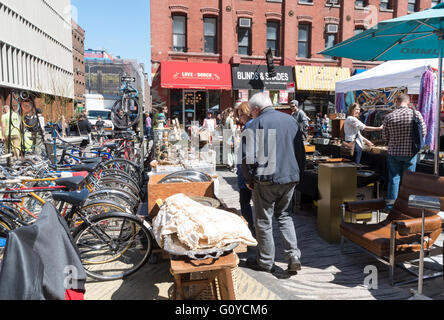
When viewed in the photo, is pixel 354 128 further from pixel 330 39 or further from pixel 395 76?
pixel 330 39

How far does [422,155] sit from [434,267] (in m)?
3.48

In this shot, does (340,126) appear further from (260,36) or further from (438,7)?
(260,36)

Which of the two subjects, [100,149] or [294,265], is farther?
[100,149]

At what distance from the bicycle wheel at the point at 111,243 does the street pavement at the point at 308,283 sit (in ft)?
0.54

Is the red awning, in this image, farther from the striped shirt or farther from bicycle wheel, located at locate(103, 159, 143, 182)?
the striped shirt

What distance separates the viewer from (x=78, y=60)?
59.5 metres

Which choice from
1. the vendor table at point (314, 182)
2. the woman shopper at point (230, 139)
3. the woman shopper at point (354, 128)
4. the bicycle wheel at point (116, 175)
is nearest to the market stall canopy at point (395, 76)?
the woman shopper at point (354, 128)

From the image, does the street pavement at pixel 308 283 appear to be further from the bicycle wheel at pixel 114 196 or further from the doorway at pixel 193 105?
the doorway at pixel 193 105

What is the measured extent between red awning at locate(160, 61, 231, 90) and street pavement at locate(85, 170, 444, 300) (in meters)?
14.5

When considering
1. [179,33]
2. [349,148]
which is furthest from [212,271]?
[179,33]

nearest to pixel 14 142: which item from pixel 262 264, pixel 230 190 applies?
pixel 230 190

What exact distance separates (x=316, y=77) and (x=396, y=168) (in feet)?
50.0
